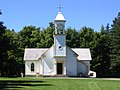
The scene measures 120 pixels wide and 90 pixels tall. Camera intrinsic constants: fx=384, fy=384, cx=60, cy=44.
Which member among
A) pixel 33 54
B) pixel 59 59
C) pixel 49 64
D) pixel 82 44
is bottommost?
pixel 49 64

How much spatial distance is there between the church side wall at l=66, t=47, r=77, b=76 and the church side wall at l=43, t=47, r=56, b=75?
9.35 ft

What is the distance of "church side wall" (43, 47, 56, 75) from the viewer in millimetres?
71000

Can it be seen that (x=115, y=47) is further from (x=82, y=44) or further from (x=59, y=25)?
(x=59, y=25)

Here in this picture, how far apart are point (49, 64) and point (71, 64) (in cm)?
413

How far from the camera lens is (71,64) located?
2832 inches

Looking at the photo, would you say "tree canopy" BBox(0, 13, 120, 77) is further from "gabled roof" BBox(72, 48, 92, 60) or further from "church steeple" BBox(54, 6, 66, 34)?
"church steeple" BBox(54, 6, 66, 34)

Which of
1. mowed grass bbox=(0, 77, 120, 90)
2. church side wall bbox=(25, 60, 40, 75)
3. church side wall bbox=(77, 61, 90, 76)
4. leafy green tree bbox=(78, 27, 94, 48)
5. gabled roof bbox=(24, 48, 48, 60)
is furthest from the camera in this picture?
leafy green tree bbox=(78, 27, 94, 48)

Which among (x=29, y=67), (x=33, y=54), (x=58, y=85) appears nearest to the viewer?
(x=58, y=85)

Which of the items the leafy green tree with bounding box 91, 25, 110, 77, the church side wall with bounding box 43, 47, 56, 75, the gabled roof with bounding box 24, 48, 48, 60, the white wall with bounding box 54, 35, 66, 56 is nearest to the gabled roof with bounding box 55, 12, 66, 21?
the white wall with bounding box 54, 35, 66, 56

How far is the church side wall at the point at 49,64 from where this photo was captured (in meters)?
71.0

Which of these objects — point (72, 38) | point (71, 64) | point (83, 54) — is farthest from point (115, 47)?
point (71, 64)

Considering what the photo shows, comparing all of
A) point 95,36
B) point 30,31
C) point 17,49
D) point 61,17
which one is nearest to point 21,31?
point 30,31

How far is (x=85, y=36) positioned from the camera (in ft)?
298

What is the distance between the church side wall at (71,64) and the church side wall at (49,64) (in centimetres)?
285
